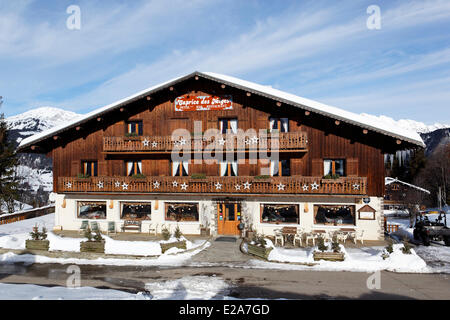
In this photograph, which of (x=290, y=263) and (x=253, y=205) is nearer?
(x=290, y=263)

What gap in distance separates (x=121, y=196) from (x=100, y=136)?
15.5 feet

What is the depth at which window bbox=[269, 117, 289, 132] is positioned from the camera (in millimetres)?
21438

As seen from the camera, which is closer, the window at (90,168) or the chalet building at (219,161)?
the chalet building at (219,161)

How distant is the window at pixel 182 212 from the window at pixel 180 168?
6.81 feet

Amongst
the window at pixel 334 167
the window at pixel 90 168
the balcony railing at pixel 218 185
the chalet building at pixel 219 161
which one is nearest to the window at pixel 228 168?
the chalet building at pixel 219 161

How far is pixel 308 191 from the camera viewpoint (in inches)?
771

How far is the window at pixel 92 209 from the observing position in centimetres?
2297

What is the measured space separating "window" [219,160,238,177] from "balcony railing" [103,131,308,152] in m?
1.28

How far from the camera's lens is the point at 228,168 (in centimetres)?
2166

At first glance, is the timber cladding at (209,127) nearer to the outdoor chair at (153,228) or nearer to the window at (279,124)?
the window at (279,124)

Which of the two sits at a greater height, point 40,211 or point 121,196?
point 121,196
